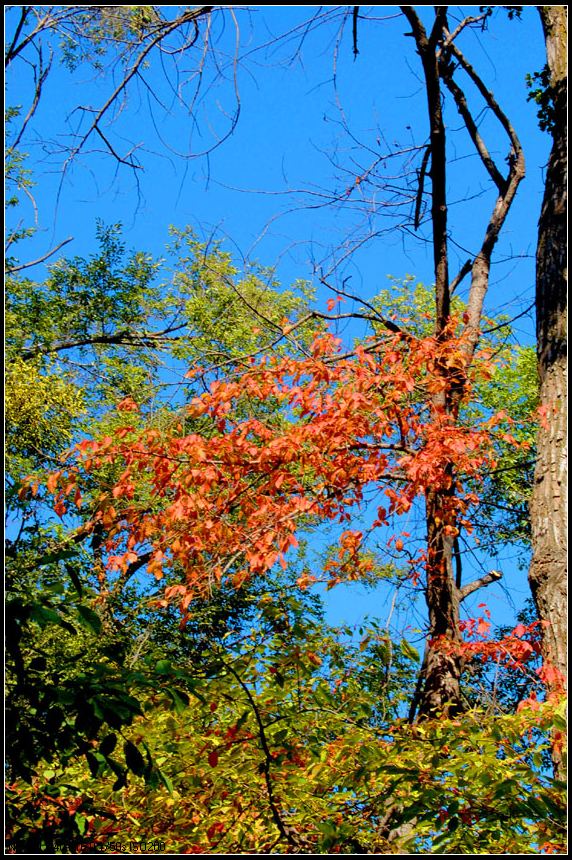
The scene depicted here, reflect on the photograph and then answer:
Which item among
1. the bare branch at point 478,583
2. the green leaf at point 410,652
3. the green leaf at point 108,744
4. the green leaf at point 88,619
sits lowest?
the green leaf at point 108,744

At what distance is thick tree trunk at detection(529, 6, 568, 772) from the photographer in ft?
15.9

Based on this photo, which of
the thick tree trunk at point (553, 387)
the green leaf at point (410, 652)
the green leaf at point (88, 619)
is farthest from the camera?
the thick tree trunk at point (553, 387)

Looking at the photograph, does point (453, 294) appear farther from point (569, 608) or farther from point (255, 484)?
point (569, 608)

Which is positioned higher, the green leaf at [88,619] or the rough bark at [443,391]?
the rough bark at [443,391]

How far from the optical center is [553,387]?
17.2ft

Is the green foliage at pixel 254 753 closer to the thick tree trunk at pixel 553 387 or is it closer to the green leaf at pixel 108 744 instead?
the green leaf at pixel 108 744

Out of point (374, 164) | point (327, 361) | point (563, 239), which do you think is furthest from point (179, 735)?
point (374, 164)

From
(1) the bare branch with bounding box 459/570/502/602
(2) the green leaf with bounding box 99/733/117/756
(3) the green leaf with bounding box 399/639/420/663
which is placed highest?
(1) the bare branch with bounding box 459/570/502/602

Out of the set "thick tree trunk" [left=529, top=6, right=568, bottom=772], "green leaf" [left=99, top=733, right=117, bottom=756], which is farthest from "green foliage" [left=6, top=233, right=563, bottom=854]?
"thick tree trunk" [left=529, top=6, right=568, bottom=772]

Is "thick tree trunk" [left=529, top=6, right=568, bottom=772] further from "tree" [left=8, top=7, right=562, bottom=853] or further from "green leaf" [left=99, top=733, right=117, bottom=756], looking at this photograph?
"green leaf" [left=99, top=733, right=117, bottom=756]

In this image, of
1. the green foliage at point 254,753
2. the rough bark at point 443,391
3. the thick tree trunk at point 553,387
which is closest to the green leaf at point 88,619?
the green foliage at point 254,753

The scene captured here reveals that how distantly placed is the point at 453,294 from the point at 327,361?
80.9 inches

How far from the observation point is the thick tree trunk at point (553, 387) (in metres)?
4.84

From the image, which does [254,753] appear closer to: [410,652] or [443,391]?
[410,652]
